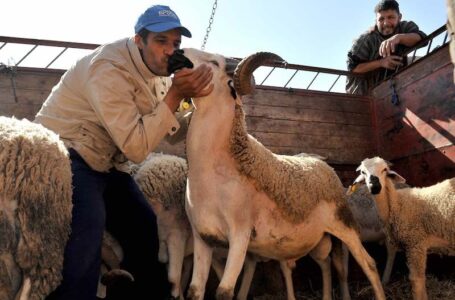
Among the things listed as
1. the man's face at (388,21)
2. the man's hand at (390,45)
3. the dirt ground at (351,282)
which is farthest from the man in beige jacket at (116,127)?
the man's face at (388,21)

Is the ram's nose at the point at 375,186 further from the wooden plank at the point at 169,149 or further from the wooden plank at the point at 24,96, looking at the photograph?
the wooden plank at the point at 24,96

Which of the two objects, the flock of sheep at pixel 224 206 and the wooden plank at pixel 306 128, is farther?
the wooden plank at pixel 306 128

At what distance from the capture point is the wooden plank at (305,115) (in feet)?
17.2

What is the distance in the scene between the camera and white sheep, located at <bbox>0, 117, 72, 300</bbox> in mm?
1859

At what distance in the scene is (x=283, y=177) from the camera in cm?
329

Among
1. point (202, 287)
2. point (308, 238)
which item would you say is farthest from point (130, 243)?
point (308, 238)

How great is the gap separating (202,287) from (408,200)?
2.43m

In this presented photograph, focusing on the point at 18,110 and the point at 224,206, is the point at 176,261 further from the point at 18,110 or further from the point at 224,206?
the point at 18,110

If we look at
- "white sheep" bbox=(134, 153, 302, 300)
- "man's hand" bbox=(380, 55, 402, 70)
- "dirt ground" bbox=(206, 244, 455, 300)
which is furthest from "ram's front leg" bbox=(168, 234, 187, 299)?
"man's hand" bbox=(380, 55, 402, 70)

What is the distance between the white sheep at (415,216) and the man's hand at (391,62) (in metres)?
1.91

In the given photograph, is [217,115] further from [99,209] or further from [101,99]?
[99,209]

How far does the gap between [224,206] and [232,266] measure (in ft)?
1.26

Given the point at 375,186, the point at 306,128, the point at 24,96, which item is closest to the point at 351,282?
the point at 375,186

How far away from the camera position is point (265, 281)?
4.85 metres
